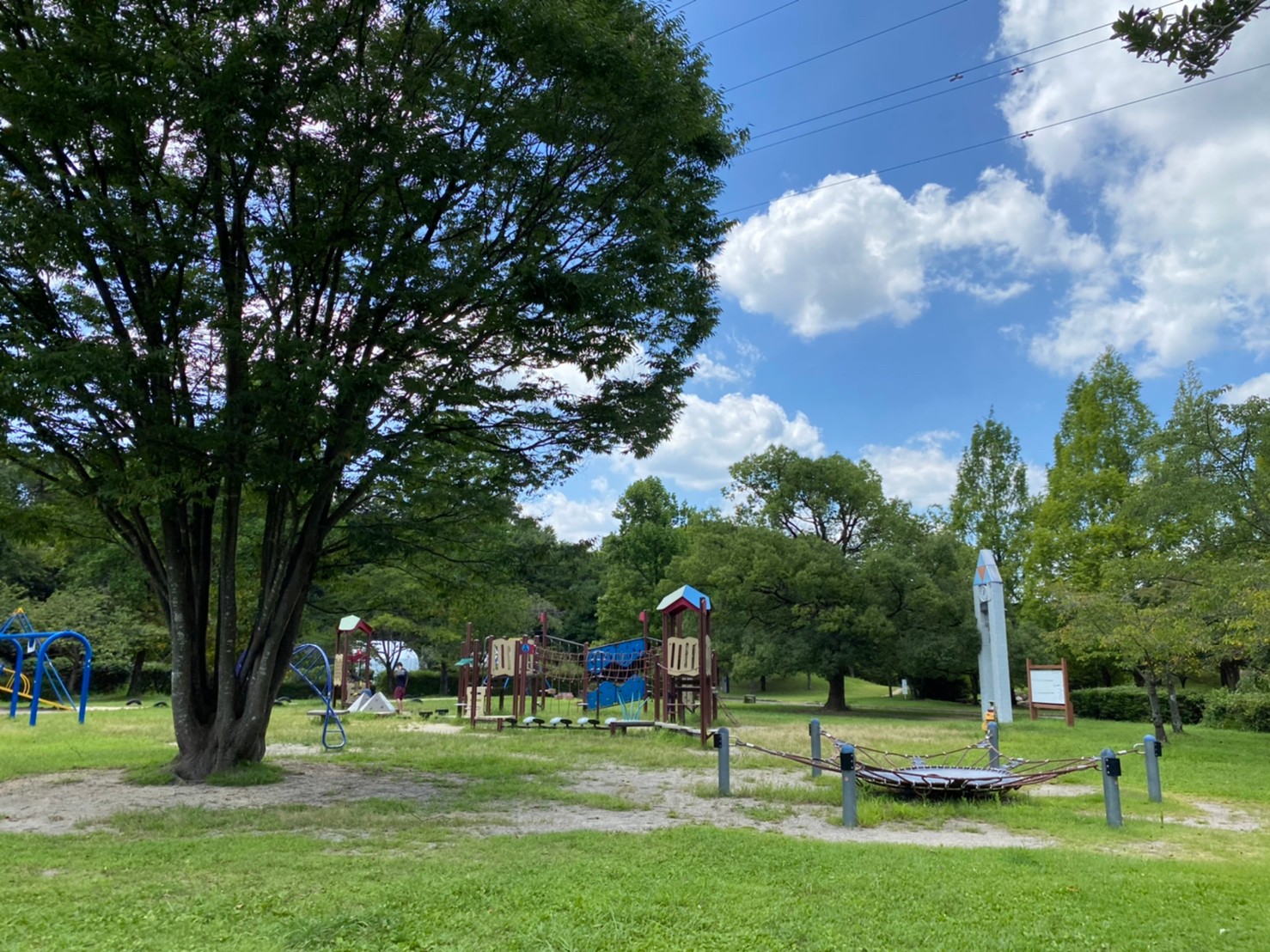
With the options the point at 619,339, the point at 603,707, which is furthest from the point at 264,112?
the point at 603,707

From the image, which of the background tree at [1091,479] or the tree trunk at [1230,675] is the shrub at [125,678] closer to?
the background tree at [1091,479]

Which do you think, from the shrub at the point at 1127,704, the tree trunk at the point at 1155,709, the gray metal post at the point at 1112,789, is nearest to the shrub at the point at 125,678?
the shrub at the point at 1127,704

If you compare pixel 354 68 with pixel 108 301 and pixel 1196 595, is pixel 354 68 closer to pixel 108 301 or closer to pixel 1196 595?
pixel 108 301

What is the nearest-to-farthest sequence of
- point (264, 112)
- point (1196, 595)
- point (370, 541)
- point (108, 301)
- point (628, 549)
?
1. point (264, 112)
2. point (108, 301)
3. point (370, 541)
4. point (1196, 595)
5. point (628, 549)

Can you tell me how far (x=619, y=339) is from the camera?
950cm

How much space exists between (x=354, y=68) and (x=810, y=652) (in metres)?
22.9

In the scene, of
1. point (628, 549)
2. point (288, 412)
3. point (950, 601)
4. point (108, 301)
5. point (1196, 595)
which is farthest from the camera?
point (628, 549)

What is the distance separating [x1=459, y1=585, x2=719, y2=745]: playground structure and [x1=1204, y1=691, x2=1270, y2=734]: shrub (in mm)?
11989

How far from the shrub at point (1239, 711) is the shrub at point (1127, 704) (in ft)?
1.87

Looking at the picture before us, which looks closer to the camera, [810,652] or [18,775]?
[18,775]

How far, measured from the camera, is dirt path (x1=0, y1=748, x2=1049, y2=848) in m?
6.85

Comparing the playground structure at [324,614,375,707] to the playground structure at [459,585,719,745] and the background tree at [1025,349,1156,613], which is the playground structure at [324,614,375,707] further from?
the background tree at [1025,349,1156,613]

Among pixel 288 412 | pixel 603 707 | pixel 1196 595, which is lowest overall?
pixel 603 707

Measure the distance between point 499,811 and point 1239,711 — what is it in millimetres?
19338
